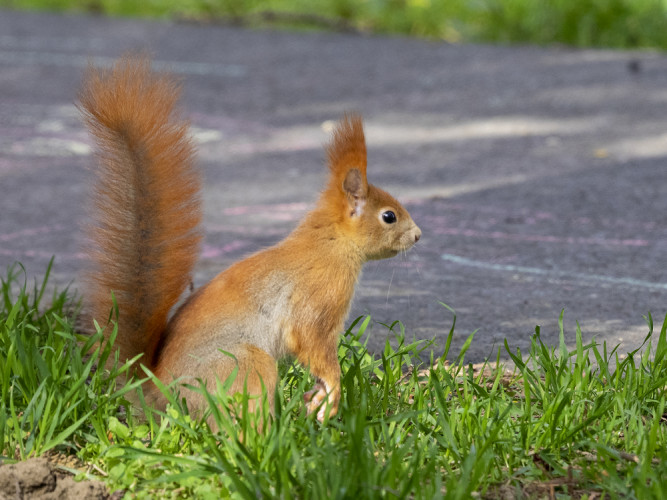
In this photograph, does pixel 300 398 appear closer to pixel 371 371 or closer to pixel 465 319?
pixel 371 371

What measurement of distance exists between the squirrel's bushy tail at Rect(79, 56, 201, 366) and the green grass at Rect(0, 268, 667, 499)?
0.63 feet

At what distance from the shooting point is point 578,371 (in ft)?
9.94

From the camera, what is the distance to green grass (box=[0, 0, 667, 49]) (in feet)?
32.2

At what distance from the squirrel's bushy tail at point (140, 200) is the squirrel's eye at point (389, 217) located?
1.75 ft

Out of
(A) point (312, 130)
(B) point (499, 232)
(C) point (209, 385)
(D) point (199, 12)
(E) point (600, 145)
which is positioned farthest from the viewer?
(D) point (199, 12)

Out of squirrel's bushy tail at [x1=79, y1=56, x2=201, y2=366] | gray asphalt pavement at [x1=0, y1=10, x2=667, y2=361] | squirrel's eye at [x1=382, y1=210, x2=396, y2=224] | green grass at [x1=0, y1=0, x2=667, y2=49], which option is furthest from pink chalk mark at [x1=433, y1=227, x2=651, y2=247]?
green grass at [x1=0, y1=0, x2=667, y2=49]

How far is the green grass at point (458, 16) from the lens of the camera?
32.2ft

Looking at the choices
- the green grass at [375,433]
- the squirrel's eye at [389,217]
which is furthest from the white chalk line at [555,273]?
Answer: the squirrel's eye at [389,217]

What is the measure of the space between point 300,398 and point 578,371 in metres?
0.83

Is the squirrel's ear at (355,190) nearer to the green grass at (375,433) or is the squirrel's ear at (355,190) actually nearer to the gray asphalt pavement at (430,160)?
the green grass at (375,433)

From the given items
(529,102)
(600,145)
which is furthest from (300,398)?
(529,102)

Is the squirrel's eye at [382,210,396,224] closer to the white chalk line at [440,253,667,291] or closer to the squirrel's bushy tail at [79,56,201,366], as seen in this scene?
the squirrel's bushy tail at [79,56,201,366]

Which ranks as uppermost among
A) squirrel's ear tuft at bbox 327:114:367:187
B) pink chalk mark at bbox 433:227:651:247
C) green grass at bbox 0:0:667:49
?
green grass at bbox 0:0:667:49

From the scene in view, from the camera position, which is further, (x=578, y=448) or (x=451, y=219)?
(x=451, y=219)
